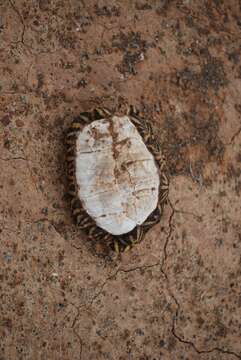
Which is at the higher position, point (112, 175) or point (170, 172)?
point (112, 175)

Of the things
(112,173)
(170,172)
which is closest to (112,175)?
(112,173)

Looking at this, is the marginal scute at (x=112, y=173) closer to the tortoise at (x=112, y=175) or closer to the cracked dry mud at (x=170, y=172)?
the tortoise at (x=112, y=175)

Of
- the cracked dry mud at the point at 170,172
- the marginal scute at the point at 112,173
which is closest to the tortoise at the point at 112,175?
the marginal scute at the point at 112,173

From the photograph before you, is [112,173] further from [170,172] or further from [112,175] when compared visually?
[170,172]

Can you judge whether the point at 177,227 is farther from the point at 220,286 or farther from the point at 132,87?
the point at 132,87

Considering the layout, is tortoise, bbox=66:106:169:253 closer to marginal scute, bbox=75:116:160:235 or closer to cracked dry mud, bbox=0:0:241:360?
marginal scute, bbox=75:116:160:235

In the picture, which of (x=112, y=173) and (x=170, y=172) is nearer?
(x=112, y=173)
